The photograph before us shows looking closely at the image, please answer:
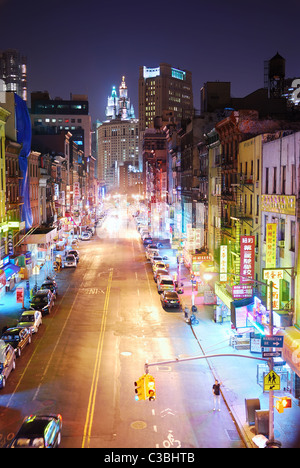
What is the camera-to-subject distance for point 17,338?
107 ft

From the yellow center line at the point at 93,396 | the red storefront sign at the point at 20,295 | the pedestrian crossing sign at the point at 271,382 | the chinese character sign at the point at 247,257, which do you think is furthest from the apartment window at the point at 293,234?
the red storefront sign at the point at 20,295

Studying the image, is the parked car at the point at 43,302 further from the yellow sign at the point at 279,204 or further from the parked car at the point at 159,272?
the yellow sign at the point at 279,204

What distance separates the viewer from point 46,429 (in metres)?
19.5

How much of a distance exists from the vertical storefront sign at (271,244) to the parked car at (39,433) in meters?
15.1

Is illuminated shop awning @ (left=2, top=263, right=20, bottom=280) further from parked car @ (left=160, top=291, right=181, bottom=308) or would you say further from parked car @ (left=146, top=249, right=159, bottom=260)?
parked car @ (left=146, top=249, right=159, bottom=260)

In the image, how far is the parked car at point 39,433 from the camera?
62.1ft

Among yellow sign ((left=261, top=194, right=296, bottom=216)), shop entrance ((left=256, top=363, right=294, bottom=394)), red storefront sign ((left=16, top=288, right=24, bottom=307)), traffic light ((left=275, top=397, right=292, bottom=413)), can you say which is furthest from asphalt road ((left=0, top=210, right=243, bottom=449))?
yellow sign ((left=261, top=194, right=296, bottom=216))

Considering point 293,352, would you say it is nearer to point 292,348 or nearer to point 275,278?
point 292,348

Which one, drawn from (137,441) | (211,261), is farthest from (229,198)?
(137,441)

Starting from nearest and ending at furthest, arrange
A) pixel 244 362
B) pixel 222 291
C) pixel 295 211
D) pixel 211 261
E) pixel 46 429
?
pixel 46 429 → pixel 295 211 → pixel 244 362 → pixel 222 291 → pixel 211 261

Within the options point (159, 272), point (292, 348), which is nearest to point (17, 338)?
point (292, 348)
